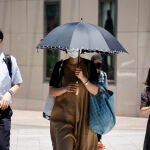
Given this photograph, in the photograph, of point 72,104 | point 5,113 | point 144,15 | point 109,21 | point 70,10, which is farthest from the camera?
point 70,10

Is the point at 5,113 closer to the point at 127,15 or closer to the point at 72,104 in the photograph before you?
the point at 72,104

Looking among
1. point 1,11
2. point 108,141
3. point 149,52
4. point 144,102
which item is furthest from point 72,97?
point 1,11

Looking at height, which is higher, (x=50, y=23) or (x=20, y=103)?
(x=50, y=23)

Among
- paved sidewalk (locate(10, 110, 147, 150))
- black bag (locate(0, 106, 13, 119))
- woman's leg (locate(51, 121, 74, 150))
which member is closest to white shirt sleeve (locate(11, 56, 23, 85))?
black bag (locate(0, 106, 13, 119))

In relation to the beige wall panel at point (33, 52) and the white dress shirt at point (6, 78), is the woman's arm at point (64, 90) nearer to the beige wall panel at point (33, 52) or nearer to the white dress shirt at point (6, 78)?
the white dress shirt at point (6, 78)

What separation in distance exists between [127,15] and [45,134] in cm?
511

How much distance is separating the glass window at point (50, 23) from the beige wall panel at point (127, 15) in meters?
2.18

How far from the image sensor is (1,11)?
632 inches

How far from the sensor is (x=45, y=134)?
10.8 m

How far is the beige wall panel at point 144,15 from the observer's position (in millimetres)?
14070

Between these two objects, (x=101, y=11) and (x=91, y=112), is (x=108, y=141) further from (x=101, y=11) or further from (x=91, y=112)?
(x=101, y=11)

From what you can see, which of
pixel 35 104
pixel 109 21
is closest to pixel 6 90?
pixel 109 21

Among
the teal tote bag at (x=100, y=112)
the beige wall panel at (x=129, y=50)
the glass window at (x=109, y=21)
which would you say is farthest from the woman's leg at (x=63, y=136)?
the glass window at (x=109, y=21)

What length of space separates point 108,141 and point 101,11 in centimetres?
591
